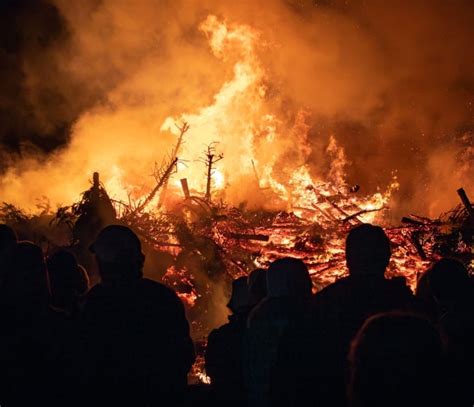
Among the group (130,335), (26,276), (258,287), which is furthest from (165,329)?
(258,287)

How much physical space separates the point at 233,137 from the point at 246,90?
2314 mm

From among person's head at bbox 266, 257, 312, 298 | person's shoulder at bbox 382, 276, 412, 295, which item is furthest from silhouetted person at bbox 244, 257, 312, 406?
person's shoulder at bbox 382, 276, 412, 295

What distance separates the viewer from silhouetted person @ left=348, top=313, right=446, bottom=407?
1526 millimetres

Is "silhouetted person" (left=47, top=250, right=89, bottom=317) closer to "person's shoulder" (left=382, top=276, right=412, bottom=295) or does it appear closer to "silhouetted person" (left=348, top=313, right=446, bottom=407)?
"person's shoulder" (left=382, top=276, right=412, bottom=295)

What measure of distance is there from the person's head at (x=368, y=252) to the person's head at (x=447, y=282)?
37 cm

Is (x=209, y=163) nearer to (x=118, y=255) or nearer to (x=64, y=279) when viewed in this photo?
(x=64, y=279)

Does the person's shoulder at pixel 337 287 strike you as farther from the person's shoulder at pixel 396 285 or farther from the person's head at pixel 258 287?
the person's head at pixel 258 287

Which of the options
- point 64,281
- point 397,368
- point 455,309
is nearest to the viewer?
point 397,368

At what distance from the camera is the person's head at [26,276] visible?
2523mm

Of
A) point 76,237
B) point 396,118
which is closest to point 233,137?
point 396,118

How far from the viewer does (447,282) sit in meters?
2.79

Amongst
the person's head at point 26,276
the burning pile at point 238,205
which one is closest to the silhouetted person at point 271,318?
the person's head at point 26,276

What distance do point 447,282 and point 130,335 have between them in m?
1.86

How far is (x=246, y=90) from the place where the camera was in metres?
20.4
